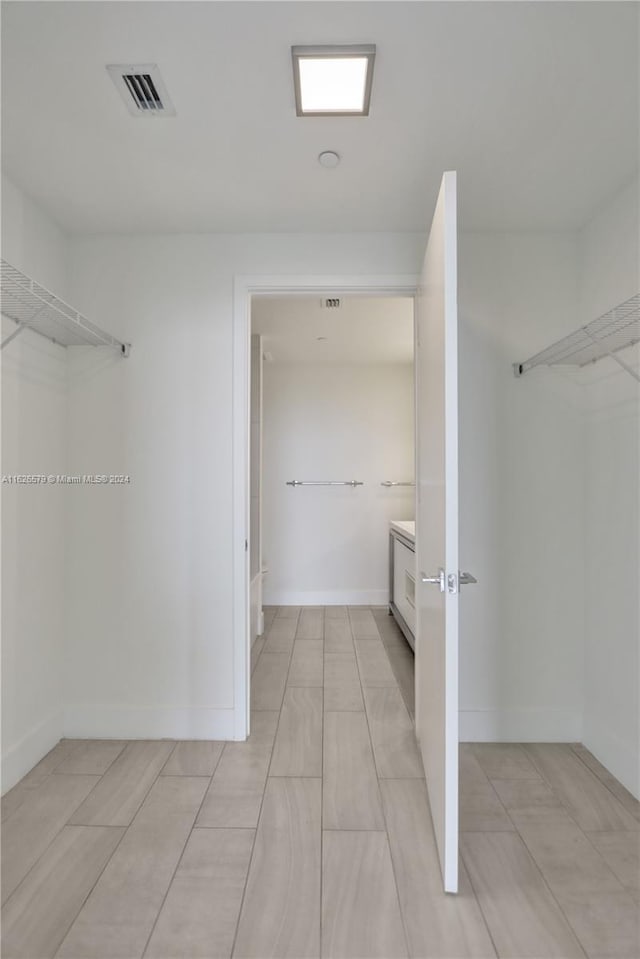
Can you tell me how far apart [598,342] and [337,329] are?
225 cm

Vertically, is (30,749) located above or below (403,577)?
below

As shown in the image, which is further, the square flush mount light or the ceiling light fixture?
the ceiling light fixture

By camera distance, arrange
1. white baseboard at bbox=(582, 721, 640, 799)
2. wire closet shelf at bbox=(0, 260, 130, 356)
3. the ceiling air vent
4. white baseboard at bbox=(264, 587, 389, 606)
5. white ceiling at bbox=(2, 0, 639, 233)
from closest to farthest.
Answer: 1. white ceiling at bbox=(2, 0, 639, 233)
2. the ceiling air vent
3. wire closet shelf at bbox=(0, 260, 130, 356)
4. white baseboard at bbox=(582, 721, 640, 799)
5. white baseboard at bbox=(264, 587, 389, 606)

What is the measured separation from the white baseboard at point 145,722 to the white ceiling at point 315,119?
2314 mm

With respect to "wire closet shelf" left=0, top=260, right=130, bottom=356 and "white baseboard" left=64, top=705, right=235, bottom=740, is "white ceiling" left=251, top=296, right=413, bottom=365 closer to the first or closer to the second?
"wire closet shelf" left=0, top=260, right=130, bottom=356

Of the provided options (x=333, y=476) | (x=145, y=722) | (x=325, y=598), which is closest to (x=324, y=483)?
(x=333, y=476)

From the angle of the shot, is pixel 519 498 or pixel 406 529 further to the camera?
pixel 406 529

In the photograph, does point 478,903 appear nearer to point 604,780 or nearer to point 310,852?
point 310,852

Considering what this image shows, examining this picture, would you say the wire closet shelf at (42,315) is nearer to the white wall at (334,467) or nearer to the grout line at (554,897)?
the grout line at (554,897)

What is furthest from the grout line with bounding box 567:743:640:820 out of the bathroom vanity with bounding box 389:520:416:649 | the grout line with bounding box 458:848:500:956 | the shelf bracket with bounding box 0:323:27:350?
the shelf bracket with bounding box 0:323:27:350

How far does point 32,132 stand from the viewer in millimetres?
1737

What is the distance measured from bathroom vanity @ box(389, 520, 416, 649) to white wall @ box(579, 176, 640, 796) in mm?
1186

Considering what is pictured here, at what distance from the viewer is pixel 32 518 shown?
221cm

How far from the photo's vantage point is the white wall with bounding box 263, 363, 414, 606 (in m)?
5.09
